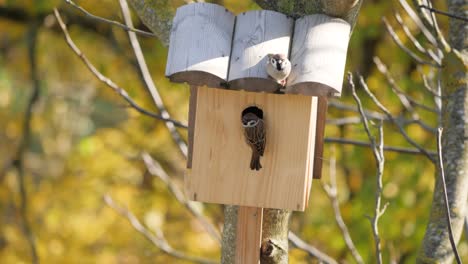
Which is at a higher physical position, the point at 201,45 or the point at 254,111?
the point at 201,45

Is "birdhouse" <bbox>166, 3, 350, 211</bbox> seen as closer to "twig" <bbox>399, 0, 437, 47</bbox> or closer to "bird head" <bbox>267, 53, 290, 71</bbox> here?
"bird head" <bbox>267, 53, 290, 71</bbox>

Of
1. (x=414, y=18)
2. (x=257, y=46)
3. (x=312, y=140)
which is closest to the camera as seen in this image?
(x=257, y=46)

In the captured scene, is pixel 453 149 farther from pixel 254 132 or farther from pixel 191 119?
pixel 191 119

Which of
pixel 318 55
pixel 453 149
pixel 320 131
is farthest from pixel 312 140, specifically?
pixel 453 149

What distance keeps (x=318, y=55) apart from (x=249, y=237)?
0.60m

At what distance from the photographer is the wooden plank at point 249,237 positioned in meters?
2.29

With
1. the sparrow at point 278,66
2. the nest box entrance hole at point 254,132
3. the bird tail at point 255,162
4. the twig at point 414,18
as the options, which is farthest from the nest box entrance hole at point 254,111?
the twig at point 414,18

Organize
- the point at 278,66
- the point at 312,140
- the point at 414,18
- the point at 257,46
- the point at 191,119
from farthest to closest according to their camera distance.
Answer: the point at 414,18 < the point at 191,119 < the point at 312,140 < the point at 257,46 < the point at 278,66

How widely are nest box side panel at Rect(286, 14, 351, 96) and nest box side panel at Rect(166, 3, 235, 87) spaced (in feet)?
0.71

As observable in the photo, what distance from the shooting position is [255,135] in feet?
7.67

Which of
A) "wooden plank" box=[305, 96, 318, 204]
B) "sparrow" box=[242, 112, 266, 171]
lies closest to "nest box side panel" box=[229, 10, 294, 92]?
"sparrow" box=[242, 112, 266, 171]

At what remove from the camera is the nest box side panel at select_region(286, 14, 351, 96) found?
2.17 metres

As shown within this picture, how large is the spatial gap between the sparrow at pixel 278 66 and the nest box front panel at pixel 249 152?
218 mm

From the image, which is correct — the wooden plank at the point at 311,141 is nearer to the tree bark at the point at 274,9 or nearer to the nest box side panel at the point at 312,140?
the nest box side panel at the point at 312,140
